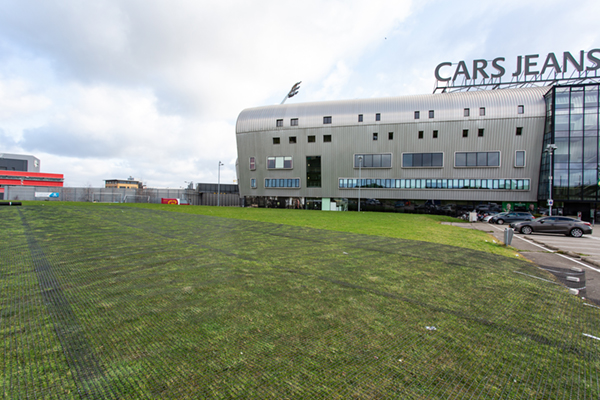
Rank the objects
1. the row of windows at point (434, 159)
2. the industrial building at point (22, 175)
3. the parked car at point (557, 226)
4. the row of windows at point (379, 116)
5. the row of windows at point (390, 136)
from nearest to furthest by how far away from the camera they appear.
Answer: the parked car at point (557, 226)
the row of windows at point (379, 116)
the row of windows at point (390, 136)
the row of windows at point (434, 159)
the industrial building at point (22, 175)

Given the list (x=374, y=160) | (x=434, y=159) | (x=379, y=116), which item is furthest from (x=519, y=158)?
(x=379, y=116)

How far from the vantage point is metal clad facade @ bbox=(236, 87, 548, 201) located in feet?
131

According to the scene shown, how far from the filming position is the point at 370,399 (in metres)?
2.47

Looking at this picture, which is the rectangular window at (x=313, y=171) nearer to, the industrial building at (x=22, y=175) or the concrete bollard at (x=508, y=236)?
the concrete bollard at (x=508, y=236)

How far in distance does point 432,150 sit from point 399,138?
221 inches

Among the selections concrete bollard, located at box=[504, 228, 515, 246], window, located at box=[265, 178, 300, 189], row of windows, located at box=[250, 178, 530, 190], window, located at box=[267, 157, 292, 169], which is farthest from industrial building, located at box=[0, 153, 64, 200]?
concrete bollard, located at box=[504, 228, 515, 246]

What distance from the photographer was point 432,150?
4250 cm

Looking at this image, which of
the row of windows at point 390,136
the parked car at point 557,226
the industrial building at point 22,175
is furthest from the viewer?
the industrial building at point 22,175

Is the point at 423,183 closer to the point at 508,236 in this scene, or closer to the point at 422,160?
the point at 422,160

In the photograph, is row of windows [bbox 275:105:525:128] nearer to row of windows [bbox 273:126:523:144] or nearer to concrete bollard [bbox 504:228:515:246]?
row of windows [bbox 273:126:523:144]

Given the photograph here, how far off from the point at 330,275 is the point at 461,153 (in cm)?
4440

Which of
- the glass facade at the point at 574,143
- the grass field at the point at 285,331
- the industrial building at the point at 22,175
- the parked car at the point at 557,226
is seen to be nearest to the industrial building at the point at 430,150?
the glass facade at the point at 574,143

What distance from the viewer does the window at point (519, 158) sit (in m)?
39.7

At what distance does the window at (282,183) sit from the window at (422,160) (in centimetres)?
1923
